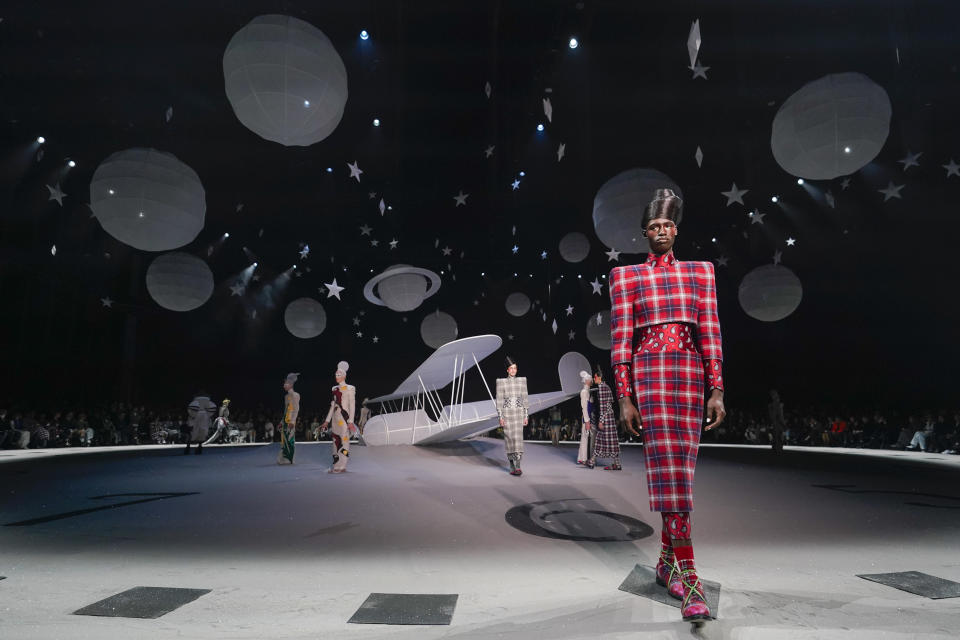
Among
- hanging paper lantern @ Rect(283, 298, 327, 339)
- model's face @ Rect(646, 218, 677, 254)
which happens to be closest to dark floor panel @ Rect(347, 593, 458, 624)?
model's face @ Rect(646, 218, 677, 254)

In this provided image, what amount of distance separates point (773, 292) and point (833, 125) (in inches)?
222

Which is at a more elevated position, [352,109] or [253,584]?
[352,109]

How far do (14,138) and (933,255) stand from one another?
2656 cm

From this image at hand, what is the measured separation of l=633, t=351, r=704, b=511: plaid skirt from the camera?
284 cm

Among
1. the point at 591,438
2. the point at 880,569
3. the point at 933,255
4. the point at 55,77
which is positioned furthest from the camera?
the point at 933,255

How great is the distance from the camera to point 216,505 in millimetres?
6109

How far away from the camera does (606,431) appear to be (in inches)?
377

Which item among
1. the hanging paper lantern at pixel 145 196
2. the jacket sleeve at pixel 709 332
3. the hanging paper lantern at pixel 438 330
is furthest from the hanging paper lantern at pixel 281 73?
the hanging paper lantern at pixel 438 330

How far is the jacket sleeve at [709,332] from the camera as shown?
2885 mm

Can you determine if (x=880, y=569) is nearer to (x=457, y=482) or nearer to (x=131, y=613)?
(x=131, y=613)

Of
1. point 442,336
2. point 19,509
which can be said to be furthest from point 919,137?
point 19,509

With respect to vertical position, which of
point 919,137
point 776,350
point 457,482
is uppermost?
point 919,137

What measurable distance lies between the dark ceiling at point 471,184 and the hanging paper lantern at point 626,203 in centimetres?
355

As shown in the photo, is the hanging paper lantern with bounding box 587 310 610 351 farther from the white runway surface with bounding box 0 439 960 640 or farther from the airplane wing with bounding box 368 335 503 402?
the white runway surface with bounding box 0 439 960 640
